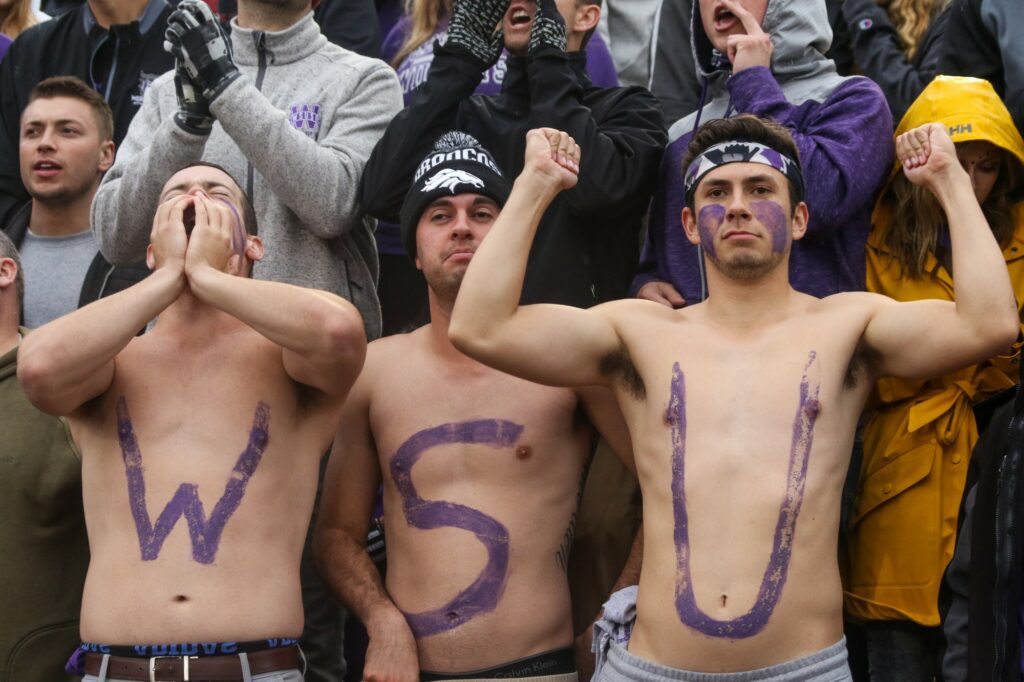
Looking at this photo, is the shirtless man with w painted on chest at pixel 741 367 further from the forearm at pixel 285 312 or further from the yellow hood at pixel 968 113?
the yellow hood at pixel 968 113

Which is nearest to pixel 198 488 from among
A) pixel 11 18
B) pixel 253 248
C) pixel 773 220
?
pixel 253 248

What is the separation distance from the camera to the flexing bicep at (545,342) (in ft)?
15.4

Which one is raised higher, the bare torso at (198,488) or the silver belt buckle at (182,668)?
the bare torso at (198,488)

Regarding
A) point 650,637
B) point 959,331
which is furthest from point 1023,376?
point 650,637

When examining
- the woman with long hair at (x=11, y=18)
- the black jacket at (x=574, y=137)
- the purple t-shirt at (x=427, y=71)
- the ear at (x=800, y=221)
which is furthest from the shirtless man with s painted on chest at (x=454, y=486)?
the woman with long hair at (x=11, y=18)

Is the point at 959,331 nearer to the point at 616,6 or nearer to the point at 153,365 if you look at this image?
the point at 153,365

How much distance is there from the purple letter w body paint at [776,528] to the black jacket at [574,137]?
3.21ft

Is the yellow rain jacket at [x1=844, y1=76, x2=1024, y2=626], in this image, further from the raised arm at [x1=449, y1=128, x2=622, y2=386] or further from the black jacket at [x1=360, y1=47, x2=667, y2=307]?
the raised arm at [x1=449, y1=128, x2=622, y2=386]

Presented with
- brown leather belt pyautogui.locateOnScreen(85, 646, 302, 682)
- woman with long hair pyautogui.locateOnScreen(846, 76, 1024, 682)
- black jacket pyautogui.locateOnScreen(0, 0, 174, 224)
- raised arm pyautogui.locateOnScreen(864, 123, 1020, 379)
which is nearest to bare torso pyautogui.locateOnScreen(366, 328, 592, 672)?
brown leather belt pyautogui.locateOnScreen(85, 646, 302, 682)

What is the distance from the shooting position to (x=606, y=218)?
18.1 ft

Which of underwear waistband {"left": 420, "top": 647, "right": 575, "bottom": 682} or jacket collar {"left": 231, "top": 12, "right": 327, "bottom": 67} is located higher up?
jacket collar {"left": 231, "top": 12, "right": 327, "bottom": 67}

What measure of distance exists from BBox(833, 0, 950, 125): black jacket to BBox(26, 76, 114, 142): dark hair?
3270 mm

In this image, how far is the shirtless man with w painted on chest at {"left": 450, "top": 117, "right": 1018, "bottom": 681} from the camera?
4434 mm

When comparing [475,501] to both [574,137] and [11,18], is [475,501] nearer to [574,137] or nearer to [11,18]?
[574,137]
